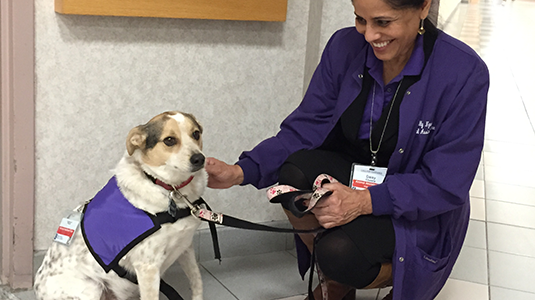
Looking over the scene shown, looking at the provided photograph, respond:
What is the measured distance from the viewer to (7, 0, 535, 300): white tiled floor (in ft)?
7.52

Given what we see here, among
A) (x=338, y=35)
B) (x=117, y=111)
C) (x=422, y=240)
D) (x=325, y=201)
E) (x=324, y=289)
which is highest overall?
(x=338, y=35)

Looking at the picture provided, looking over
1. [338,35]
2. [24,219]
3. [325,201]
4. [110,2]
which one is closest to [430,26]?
[338,35]

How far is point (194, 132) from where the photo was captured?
1665 mm

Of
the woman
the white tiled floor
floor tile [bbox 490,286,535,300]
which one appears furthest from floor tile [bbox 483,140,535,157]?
the woman

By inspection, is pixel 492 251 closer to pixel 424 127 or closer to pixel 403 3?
pixel 424 127

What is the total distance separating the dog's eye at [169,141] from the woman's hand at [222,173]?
8.8 inches

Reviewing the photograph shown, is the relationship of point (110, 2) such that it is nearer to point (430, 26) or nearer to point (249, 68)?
point (249, 68)

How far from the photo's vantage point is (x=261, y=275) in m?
2.39

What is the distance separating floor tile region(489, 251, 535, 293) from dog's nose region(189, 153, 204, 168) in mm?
1639

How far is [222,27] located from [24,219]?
43.0 inches

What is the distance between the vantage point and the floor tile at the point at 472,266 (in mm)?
2559

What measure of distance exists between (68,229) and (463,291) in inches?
66.7

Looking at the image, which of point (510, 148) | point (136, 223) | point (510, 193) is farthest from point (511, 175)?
point (136, 223)

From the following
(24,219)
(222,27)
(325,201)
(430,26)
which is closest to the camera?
(325,201)
